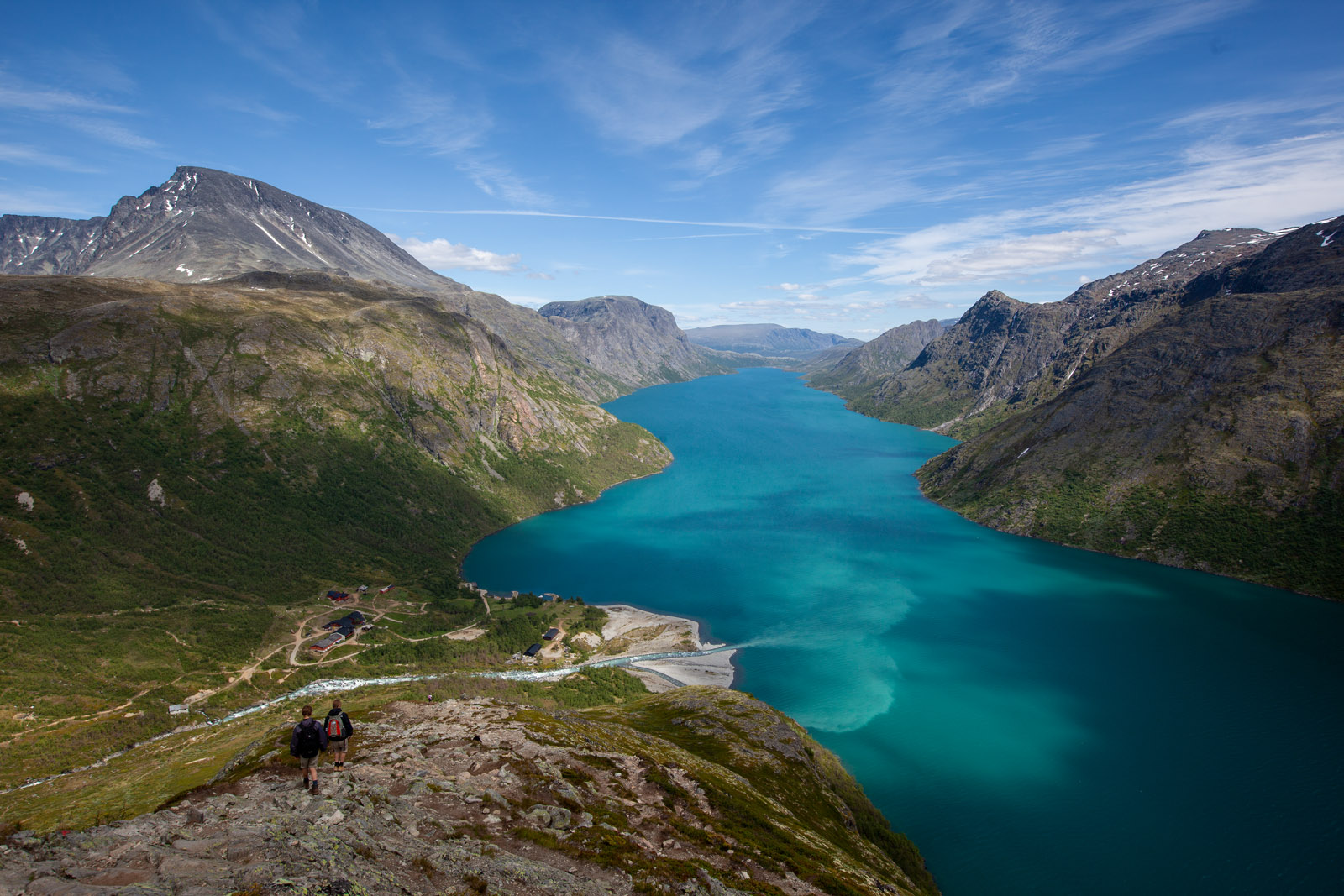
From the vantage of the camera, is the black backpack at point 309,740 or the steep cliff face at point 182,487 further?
the steep cliff face at point 182,487

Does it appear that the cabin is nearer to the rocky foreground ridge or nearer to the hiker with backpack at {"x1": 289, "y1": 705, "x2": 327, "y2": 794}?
the rocky foreground ridge

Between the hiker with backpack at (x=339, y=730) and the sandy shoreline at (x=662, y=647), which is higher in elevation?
the hiker with backpack at (x=339, y=730)

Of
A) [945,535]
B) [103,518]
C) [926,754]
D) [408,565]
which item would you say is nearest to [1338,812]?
[926,754]

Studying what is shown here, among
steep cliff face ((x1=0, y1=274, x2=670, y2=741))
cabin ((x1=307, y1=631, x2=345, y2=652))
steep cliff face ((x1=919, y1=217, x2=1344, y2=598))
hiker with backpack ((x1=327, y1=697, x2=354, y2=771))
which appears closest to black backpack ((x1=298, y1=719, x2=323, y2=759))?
hiker with backpack ((x1=327, y1=697, x2=354, y2=771))

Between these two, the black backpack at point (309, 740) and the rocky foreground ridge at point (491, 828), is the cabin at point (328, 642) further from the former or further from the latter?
the black backpack at point (309, 740)

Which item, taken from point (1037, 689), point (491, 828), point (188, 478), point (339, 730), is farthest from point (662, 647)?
point (188, 478)

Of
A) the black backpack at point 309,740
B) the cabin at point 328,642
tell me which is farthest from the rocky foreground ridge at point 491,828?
the cabin at point 328,642

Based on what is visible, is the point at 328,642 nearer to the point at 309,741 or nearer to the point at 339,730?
the point at 339,730
